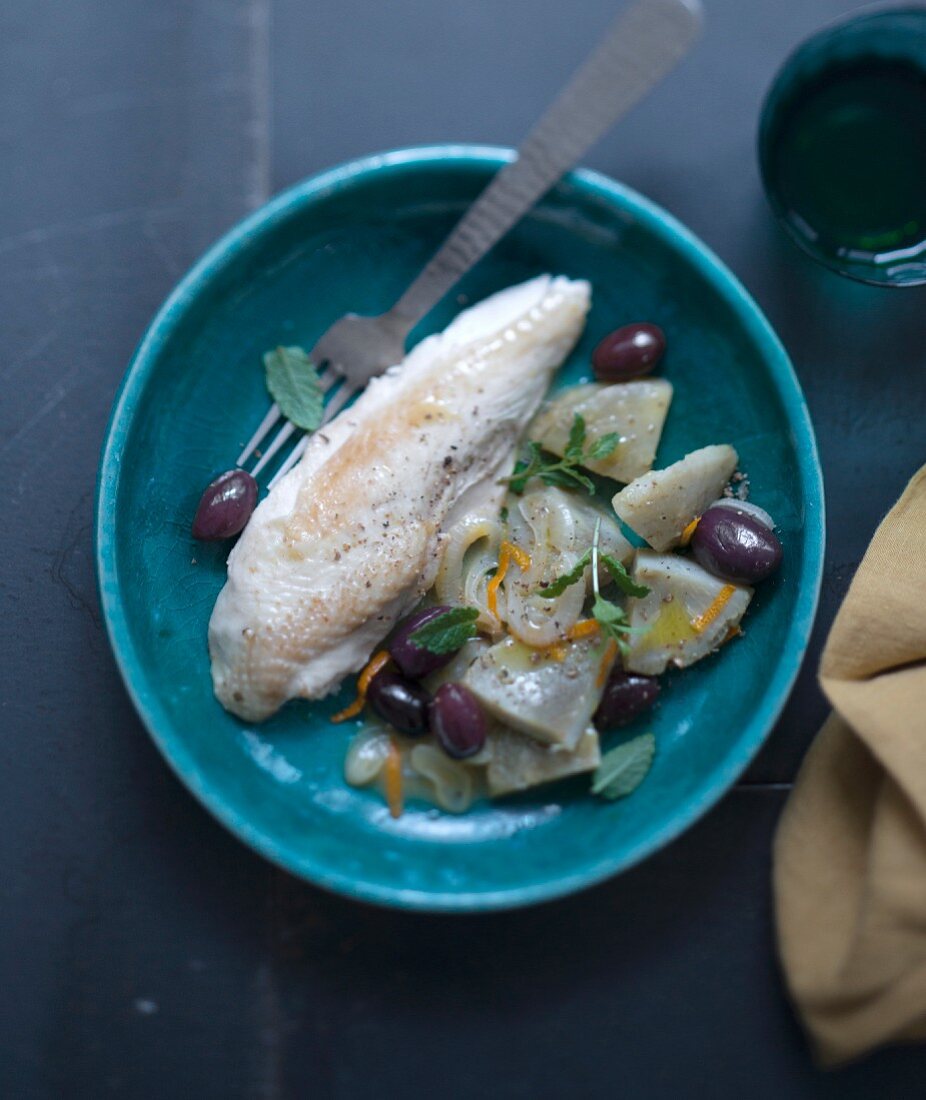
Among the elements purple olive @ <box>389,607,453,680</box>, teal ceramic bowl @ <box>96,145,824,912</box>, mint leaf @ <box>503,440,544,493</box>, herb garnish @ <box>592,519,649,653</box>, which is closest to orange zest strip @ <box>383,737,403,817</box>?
teal ceramic bowl @ <box>96,145,824,912</box>

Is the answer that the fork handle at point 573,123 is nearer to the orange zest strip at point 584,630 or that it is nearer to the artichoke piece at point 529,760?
the orange zest strip at point 584,630

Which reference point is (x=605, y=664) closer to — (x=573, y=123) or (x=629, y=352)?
(x=629, y=352)

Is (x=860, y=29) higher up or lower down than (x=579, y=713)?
higher up

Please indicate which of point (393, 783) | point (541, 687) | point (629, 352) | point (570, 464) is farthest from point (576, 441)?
point (393, 783)

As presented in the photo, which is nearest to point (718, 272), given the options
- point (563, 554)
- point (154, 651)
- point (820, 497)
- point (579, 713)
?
point (820, 497)

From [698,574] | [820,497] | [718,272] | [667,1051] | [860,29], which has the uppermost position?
[860,29]

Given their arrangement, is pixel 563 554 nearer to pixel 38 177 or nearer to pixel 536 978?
pixel 536 978
